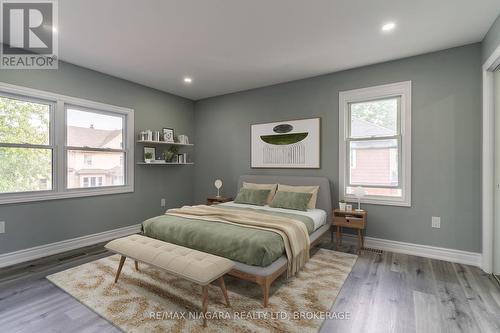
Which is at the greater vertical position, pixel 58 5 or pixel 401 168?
pixel 58 5

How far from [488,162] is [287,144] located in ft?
8.76

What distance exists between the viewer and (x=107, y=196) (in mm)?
4035

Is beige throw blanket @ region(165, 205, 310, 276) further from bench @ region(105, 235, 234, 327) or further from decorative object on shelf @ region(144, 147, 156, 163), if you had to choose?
decorative object on shelf @ region(144, 147, 156, 163)

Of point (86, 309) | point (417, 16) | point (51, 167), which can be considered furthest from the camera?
point (51, 167)

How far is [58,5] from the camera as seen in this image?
2.30 m

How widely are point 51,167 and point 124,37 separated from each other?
213 centimetres

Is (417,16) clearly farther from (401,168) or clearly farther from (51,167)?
(51,167)

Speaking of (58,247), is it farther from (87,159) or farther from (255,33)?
(255,33)

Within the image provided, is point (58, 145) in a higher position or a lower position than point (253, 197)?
higher

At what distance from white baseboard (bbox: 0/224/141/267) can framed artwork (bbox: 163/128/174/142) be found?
1785mm

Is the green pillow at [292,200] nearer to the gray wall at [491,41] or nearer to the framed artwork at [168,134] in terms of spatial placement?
the framed artwork at [168,134]

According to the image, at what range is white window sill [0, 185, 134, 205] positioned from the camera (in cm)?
301

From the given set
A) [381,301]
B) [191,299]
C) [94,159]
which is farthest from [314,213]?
[94,159]

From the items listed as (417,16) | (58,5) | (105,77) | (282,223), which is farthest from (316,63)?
(105,77)
